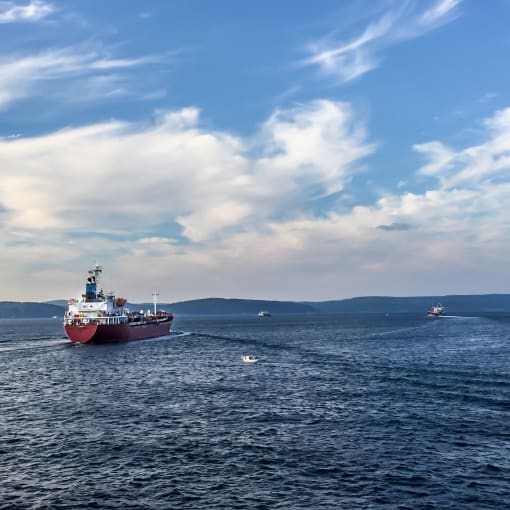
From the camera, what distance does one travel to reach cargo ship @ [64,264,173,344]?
14512 centimetres

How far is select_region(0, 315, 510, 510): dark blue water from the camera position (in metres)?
35.7

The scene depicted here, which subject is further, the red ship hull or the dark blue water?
the red ship hull

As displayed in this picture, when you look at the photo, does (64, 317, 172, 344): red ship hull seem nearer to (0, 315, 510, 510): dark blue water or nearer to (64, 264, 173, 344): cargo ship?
(64, 264, 173, 344): cargo ship

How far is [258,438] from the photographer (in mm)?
49062

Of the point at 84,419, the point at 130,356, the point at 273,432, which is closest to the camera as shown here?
the point at 273,432

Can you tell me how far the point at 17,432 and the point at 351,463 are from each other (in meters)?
35.3

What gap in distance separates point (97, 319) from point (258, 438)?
113 metres

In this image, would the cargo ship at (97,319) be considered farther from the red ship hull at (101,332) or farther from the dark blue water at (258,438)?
the dark blue water at (258,438)

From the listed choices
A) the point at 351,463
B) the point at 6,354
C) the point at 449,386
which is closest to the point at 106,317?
the point at 6,354

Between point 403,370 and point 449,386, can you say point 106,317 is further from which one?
point 449,386

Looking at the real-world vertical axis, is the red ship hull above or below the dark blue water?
above

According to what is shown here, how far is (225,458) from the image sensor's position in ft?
142

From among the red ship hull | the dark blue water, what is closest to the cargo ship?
the red ship hull

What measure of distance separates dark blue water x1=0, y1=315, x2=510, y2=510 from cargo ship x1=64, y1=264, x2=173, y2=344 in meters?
48.5
